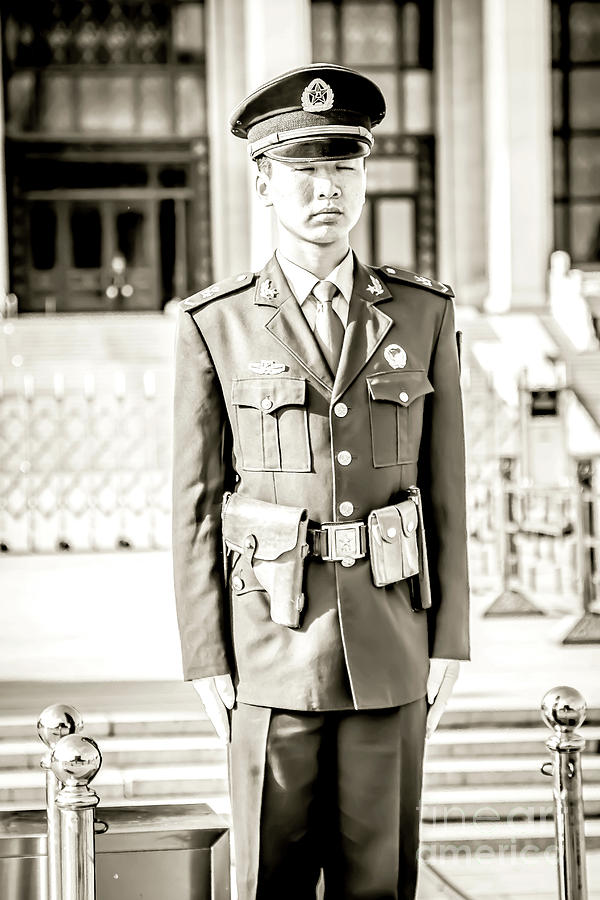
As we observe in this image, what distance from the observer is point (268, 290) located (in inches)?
112

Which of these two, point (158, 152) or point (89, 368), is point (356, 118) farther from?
point (158, 152)

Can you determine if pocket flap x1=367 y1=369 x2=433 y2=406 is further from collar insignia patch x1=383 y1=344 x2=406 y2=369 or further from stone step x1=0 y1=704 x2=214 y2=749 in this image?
stone step x1=0 y1=704 x2=214 y2=749

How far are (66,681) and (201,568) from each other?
399 cm

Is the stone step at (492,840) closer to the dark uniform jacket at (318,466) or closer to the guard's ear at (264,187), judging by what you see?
the dark uniform jacket at (318,466)

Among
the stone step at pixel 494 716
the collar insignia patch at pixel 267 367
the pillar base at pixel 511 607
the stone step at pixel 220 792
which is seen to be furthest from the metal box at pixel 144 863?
the pillar base at pixel 511 607

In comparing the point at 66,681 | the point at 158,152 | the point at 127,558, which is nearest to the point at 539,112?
the point at 158,152

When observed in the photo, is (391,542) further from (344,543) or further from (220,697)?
(220,697)

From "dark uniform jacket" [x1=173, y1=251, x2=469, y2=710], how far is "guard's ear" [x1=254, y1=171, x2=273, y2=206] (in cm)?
13

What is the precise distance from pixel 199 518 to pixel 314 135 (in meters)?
0.79

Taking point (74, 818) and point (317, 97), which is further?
point (74, 818)

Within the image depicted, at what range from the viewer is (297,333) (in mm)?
2795

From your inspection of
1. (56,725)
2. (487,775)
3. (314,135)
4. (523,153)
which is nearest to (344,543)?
(314,135)

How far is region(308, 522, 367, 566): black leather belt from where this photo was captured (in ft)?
8.95

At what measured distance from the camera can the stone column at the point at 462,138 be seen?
2145cm
